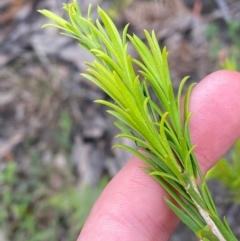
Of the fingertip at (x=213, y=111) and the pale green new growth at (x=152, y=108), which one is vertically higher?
the pale green new growth at (x=152, y=108)

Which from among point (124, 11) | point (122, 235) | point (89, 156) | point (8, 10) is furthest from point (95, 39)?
point (8, 10)

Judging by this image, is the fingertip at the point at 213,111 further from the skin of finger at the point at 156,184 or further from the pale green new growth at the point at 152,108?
the pale green new growth at the point at 152,108

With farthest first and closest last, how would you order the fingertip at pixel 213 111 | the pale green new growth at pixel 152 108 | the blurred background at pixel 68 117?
1. the blurred background at pixel 68 117
2. the fingertip at pixel 213 111
3. the pale green new growth at pixel 152 108

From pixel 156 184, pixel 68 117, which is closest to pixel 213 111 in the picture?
pixel 156 184

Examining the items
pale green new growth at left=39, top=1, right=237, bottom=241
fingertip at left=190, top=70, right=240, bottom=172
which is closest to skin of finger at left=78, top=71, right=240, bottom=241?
fingertip at left=190, top=70, right=240, bottom=172

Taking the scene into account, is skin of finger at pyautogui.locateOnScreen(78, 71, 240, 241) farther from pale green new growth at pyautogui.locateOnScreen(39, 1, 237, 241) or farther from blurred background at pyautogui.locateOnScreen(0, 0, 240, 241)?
blurred background at pyautogui.locateOnScreen(0, 0, 240, 241)

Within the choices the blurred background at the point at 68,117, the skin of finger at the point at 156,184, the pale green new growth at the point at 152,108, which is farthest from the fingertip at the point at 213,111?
the blurred background at the point at 68,117
